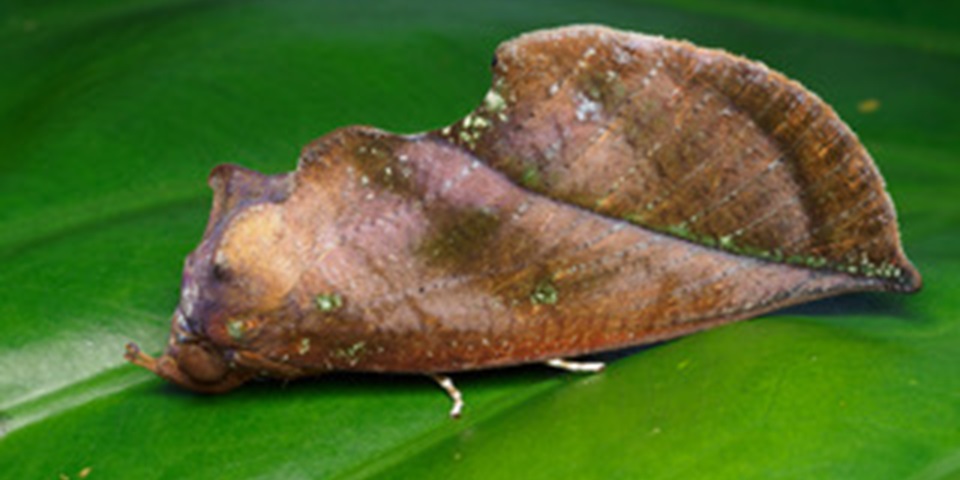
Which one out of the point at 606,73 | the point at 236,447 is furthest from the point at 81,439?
the point at 606,73

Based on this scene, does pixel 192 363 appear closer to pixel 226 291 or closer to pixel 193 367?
pixel 193 367

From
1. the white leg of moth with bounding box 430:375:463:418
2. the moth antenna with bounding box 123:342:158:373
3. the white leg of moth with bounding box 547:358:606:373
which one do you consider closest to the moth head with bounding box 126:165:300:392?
the moth antenna with bounding box 123:342:158:373

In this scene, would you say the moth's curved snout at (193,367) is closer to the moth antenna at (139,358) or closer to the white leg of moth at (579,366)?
the moth antenna at (139,358)

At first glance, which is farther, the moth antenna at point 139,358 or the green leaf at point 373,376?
the moth antenna at point 139,358

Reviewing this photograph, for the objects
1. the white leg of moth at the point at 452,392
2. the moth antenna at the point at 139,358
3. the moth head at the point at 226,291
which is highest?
the moth head at the point at 226,291

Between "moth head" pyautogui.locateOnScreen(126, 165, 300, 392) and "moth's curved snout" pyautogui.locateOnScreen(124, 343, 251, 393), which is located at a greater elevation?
"moth head" pyautogui.locateOnScreen(126, 165, 300, 392)

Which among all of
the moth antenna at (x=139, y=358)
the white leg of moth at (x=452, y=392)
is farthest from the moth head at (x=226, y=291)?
the white leg of moth at (x=452, y=392)

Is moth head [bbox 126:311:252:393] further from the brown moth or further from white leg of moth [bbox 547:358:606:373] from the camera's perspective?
white leg of moth [bbox 547:358:606:373]

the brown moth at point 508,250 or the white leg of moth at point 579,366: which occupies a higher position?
the brown moth at point 508,250
